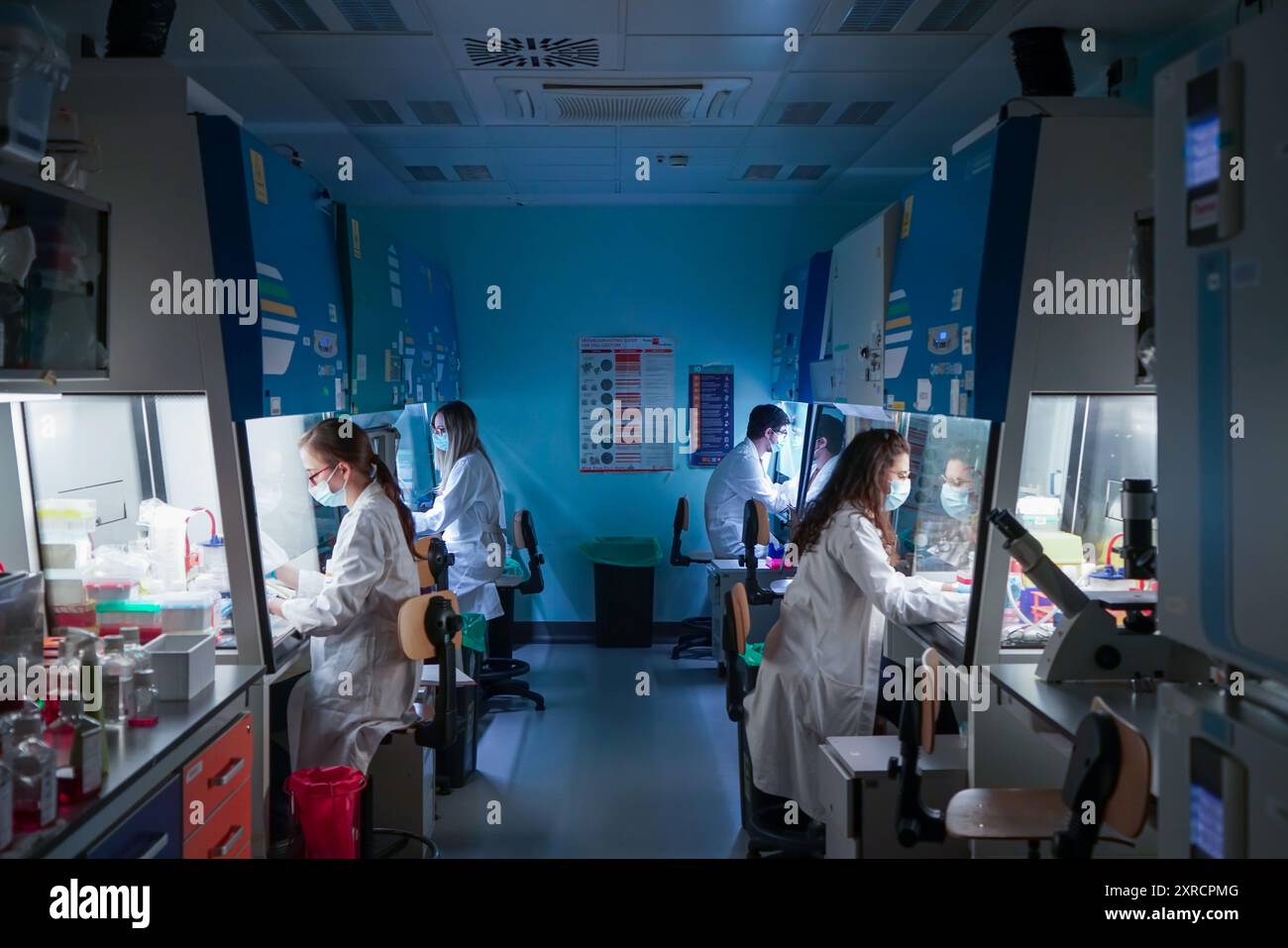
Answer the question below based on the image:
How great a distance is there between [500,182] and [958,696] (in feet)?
14.6

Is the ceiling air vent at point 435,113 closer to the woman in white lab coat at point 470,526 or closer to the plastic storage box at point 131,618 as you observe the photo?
the woman in white lab coat at point 470,526

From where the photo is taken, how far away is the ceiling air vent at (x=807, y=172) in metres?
5.66

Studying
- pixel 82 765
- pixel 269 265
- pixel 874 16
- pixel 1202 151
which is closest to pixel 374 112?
pixel 269 265

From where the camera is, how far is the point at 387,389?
4457mm

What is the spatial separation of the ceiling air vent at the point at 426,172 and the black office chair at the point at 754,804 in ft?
11.5

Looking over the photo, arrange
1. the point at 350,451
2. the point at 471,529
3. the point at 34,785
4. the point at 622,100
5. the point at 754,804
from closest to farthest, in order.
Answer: the point at 34,785
the point at 350,451
the point at 754,804
the point at 622,100
the point at 471,529

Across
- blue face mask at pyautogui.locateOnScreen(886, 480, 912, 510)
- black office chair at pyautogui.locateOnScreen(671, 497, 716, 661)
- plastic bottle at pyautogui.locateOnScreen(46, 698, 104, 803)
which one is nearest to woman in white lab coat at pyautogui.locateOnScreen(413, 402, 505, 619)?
black office chair at pyautogui.locateOnScreen(671, 497, 716, 661)

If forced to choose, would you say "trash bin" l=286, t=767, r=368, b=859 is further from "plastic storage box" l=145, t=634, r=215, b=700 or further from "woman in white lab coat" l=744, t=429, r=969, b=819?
"woman in white lab coat" l=744, t=429, r=969, b=819

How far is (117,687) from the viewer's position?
7.63 feet

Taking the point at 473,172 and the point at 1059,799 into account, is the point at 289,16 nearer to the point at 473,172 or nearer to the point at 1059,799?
the point at 473,172

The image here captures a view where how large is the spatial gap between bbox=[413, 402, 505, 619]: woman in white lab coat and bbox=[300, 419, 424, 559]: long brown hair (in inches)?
75.3

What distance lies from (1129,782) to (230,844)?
227cm

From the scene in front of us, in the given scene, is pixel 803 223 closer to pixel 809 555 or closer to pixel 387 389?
pixel 387 389
